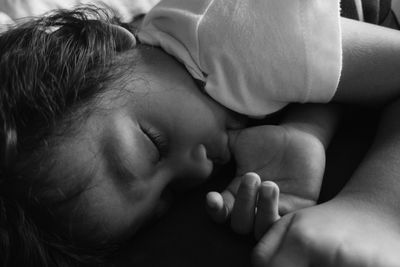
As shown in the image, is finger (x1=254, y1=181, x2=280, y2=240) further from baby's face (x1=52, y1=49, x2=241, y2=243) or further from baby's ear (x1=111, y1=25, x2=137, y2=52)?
baby's ear (x1=111, y1=25, x2=137, y2=52)

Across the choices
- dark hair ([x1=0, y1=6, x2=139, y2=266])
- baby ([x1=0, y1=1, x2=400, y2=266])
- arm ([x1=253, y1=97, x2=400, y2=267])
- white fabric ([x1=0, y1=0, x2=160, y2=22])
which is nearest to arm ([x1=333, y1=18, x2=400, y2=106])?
baby ([x1=0, y1=1, x2=400, y2=266])

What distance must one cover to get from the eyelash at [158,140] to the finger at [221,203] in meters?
0.10

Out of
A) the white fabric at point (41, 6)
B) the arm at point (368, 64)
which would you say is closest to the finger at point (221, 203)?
the arm at point (368, 64)

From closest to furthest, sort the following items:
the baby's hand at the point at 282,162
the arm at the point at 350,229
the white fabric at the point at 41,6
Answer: the arm at the point at 350,229, the baby's hand at the point at 282,162, the white fabric at the point at 41,6

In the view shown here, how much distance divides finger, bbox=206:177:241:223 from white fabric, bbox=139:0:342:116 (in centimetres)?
12

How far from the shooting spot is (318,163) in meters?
0.71

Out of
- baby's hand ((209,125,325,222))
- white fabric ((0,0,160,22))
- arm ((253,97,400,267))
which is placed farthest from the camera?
white fabric ((0,0,160,22))

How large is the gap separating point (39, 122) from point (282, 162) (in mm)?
322

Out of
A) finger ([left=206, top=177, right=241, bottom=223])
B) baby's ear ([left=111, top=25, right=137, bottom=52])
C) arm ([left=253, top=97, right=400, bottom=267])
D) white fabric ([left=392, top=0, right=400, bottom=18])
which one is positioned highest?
baby's ear ([left=111, top=25, right=137, bottom=52])

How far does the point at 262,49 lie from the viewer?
72 centimetres

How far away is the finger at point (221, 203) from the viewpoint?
66 cm

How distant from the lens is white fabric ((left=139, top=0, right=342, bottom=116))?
0.71 m

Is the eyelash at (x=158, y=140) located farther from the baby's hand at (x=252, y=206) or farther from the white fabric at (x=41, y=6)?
the white fabric at (x=41, y=6)

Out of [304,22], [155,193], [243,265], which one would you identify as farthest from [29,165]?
[304,22]
